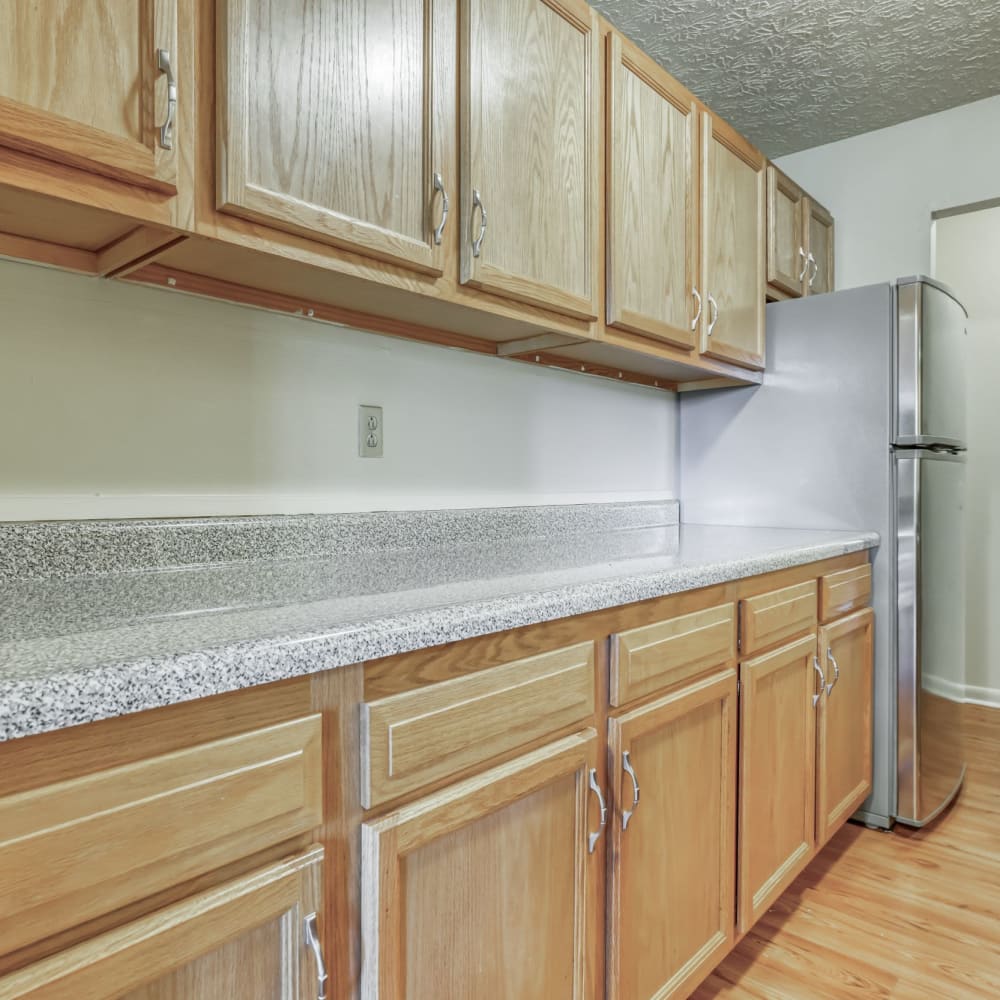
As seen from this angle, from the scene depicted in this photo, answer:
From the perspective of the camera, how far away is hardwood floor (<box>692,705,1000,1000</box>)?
1503 millimetres

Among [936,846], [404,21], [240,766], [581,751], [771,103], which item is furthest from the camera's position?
[771,103]

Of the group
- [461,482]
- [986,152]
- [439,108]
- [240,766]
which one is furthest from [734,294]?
[240,766]

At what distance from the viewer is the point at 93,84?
2.78 ft

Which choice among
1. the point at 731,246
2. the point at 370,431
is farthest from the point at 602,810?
the point at 731,246

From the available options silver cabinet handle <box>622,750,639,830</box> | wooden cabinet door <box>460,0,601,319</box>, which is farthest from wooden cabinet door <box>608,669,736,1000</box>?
wooden cabinet door <box>460,0,601,319</box>

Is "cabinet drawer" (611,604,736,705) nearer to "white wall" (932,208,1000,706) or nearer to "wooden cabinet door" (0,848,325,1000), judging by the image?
"wooden cabinet door" (0,848,325,1000)

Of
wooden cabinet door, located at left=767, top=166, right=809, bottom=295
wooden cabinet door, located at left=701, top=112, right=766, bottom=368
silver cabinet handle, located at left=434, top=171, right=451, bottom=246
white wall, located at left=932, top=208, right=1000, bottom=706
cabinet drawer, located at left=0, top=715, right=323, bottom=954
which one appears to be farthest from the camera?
white wall, located at left=932, top=208, right=1000, bottom=706

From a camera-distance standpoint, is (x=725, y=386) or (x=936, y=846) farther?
(x=725, y=386)

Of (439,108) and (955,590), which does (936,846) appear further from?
(439,108)

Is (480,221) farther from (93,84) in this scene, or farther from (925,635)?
(925,635)

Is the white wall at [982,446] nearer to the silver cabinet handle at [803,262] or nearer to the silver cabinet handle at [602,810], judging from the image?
the silver cabinet handle at [803,262]

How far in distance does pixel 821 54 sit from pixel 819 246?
709mm

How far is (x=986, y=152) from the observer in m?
2.69

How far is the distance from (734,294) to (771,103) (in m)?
1.06
